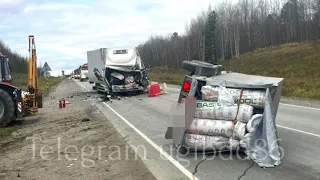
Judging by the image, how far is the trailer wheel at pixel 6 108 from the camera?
14.2m

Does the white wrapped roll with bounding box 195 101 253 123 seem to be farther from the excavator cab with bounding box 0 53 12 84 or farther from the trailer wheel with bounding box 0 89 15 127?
the excavator cab with bounding box 0 53 12 84

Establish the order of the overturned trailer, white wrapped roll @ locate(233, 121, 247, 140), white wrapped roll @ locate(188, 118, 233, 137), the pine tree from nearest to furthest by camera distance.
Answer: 1. the overturned trailer
2. white wrapped roll @ locate(233, 121, 247, 140)
3. white wrapped roll @ locate(188, 118, 233, 137)
4. the pine tree

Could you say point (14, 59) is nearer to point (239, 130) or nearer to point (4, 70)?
point (4, 70)

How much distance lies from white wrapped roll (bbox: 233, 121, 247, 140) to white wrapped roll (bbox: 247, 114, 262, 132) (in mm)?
96

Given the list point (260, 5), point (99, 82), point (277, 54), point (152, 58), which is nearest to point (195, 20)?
point (260, 5)

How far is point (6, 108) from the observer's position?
14266 millimetres

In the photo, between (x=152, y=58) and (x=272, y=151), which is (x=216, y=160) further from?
(x=152, y=58)


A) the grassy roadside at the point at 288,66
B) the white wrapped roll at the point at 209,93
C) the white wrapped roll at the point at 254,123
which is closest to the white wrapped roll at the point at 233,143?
the white wrapped roll at the point at 254,123

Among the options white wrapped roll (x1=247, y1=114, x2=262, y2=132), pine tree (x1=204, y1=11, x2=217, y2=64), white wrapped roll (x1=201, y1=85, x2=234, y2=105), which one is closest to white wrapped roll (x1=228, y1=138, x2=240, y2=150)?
white wrapped roll (x1=247, y1=114, x2=262, y2=132)

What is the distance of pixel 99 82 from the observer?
29953mm

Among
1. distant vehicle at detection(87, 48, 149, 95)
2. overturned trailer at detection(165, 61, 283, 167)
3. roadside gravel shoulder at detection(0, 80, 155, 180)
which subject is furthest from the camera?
distant vehicle at detection(87, 48, 149, 95)

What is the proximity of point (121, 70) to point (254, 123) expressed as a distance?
20.1 m

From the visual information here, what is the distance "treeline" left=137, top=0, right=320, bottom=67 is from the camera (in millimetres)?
89812

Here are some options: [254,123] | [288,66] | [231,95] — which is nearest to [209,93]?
[231,95]
